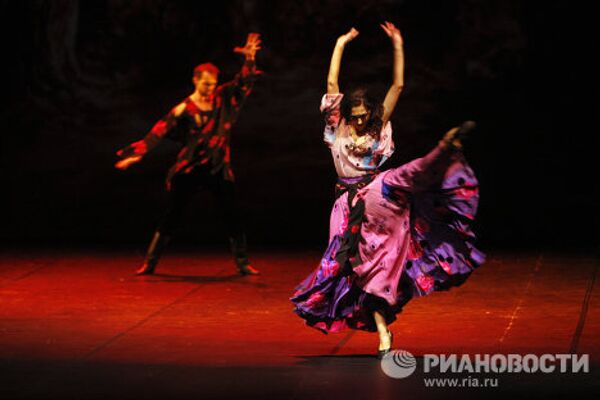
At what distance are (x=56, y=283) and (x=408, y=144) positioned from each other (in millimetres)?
8940

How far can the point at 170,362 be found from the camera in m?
8.84

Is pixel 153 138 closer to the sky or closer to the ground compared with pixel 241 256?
closer to the sky

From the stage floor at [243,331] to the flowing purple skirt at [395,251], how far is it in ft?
1.06

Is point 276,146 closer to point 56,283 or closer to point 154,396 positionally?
point 56,283

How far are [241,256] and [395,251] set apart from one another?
404 centimetres

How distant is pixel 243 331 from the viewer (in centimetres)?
995

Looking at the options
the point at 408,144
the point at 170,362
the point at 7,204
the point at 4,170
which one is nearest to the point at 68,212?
the point at 7,204

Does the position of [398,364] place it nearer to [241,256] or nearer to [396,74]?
[396,74]

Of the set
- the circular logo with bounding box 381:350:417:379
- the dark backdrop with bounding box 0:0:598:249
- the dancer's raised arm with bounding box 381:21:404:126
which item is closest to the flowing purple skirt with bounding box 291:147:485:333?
the circular logo with bounding box 381:350:417:379

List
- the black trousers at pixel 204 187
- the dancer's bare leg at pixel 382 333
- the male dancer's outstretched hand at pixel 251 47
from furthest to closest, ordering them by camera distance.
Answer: the black trousers at pixel 204 187
the male dancer's outstretched hand at pixel 251 47
the dancer's bare leg at pixel 382 333

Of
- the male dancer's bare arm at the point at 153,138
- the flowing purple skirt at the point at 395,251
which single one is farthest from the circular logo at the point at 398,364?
the male dancer's bare arm at the point at 153,138

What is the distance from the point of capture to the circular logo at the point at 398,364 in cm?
840

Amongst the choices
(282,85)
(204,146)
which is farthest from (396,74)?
(282,85)

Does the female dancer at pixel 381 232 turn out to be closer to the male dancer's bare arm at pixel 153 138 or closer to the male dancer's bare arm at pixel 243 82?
the male dancer's bare arm at pixel 243 82
